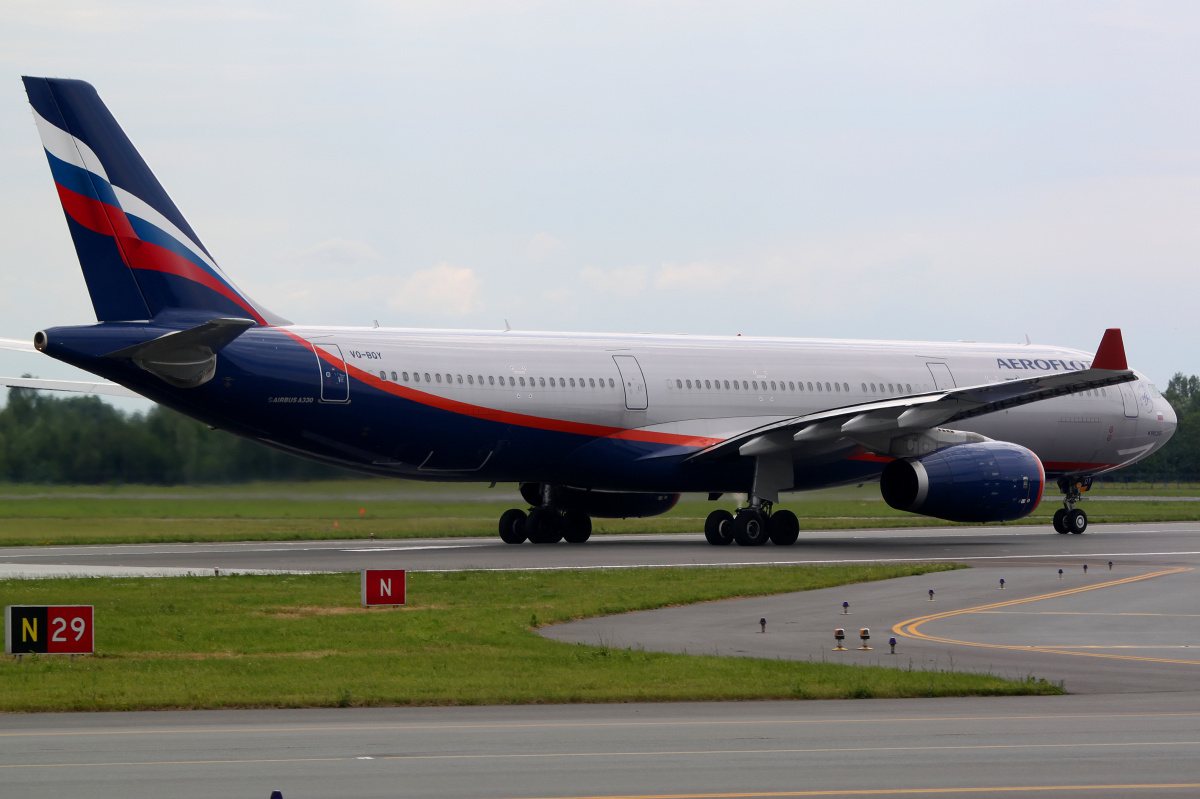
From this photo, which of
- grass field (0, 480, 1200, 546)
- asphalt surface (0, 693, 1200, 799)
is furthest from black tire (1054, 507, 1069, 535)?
asphalt surface (0, 693, 1200, 799)

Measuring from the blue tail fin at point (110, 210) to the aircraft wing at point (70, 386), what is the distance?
537cm

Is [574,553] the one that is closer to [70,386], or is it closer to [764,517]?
[764,517]

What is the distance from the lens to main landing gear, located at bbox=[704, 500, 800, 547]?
31.6m

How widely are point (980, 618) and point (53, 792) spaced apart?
12796 millimetres

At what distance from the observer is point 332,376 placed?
28234 mm

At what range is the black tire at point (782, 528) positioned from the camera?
3191 centimetres

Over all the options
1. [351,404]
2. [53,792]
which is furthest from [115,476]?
[53,792]

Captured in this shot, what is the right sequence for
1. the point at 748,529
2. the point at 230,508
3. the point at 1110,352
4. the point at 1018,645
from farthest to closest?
the point at 230,508 < the point at 748,529 < the point at 1110,352 < the point at 1018,645

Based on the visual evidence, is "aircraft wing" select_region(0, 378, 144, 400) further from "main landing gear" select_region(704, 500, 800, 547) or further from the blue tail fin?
"main landing gear" select_region(704, 500, 800, 547)

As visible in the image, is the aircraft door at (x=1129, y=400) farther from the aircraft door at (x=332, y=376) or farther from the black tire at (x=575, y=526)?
the aircraft door at (x=332, y=376)

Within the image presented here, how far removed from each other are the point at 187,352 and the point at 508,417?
703 cm

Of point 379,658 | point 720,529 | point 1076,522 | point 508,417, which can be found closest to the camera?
point 379,658

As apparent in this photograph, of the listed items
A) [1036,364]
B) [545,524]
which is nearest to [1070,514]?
[1036,364]

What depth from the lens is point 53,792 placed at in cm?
853
